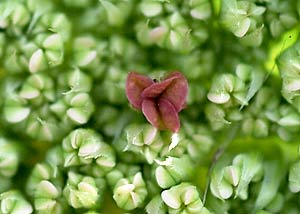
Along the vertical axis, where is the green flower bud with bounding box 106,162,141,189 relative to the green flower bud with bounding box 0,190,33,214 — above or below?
above

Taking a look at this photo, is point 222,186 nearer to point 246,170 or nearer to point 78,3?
point 246,170

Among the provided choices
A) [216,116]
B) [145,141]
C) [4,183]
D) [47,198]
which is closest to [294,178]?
[216,116]

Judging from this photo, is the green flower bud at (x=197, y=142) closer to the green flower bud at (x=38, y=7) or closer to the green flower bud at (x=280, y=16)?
the green flower bud at (x=280, y=16)

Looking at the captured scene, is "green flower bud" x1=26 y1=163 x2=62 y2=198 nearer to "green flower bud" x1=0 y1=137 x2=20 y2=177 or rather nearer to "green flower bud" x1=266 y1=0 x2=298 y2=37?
"green flower bud" x1=0 y1=137 x2=20 y2=177

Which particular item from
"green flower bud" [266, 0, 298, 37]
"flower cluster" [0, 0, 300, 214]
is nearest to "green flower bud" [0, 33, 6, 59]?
"flower cluster" [0, 0, 300, 214]

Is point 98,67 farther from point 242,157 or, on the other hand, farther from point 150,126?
point 242,157

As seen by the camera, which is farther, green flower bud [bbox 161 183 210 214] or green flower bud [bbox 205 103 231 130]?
green flower bud [bbox 205 103 231 130]

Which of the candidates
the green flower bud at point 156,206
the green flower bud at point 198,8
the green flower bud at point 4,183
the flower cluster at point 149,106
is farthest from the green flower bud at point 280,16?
the green flower bud at point 4,183
